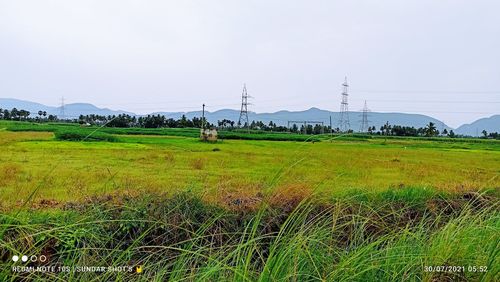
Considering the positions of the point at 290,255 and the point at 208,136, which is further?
the point at 208,136

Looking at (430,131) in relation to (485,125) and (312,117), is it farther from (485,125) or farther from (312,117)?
(485,125)

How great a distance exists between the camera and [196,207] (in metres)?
3.67

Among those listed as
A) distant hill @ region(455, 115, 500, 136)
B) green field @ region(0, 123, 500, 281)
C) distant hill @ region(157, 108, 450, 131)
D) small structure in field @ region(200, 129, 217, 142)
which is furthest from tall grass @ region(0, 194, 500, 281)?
distant hill @ region(455, 115, 500, 136)

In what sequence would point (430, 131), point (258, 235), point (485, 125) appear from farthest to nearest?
point (485, 125)
point (430, 131)
point (258, 235)

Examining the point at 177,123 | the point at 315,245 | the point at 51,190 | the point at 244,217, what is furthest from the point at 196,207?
the point at 177,123

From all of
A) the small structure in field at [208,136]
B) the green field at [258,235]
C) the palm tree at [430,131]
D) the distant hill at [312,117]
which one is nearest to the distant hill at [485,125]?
the distant hill at [312,117]

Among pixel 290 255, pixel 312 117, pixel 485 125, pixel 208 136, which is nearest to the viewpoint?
pixel 290 255

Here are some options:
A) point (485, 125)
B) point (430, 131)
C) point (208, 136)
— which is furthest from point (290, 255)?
point (485, 125)

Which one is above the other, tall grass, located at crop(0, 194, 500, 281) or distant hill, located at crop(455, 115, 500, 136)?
distant hill, located at crop(455, 115, 500, 136)

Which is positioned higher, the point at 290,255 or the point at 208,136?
the point at 290,255

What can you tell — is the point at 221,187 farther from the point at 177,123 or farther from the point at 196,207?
the point at 177,123

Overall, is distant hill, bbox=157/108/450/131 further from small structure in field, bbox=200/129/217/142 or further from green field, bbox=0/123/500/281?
green field, bbox=0/123/500/281

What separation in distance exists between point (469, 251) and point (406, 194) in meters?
3.31

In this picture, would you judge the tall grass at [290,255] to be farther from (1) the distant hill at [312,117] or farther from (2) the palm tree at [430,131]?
(2) the palm tree at [430,131]
